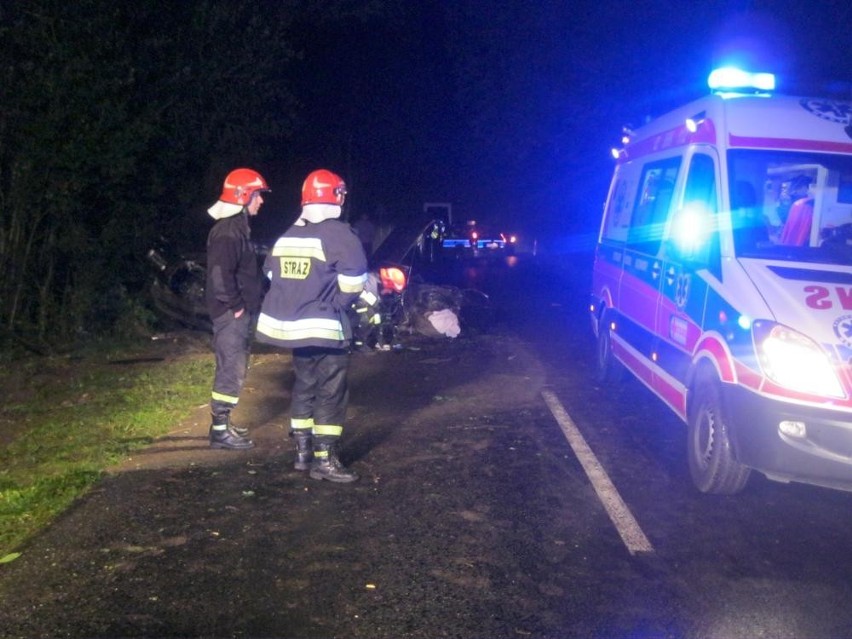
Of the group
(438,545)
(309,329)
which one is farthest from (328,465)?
(438,545)

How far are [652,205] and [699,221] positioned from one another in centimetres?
146

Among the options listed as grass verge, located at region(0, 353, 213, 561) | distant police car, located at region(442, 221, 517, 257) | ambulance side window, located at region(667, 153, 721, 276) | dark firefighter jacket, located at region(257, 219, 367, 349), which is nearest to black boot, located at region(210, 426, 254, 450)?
grass verge, located at region(0, 353, 213, 561)

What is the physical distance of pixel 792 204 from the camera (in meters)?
6.62

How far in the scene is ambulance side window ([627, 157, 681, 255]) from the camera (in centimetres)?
746

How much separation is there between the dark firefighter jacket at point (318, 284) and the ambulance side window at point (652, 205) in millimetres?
2631

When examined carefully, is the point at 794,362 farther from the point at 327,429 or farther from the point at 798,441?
the point at 327,429

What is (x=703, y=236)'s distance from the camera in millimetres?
6375

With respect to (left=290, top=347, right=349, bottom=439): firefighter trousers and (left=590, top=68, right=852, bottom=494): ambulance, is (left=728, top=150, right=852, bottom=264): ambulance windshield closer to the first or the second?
(left=590, top=68, right=852, bottom=494): ambulance

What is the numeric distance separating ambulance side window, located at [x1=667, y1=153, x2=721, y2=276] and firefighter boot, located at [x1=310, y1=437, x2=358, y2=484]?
9.06ft

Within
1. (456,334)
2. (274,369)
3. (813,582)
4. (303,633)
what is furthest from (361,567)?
(456,334)

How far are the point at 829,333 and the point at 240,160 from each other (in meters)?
10.7

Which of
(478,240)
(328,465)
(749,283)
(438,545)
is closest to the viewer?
(438,545)

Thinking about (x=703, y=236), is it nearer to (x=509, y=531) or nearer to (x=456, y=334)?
(x=509, y=531)

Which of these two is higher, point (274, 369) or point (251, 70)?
point (251, 70)
